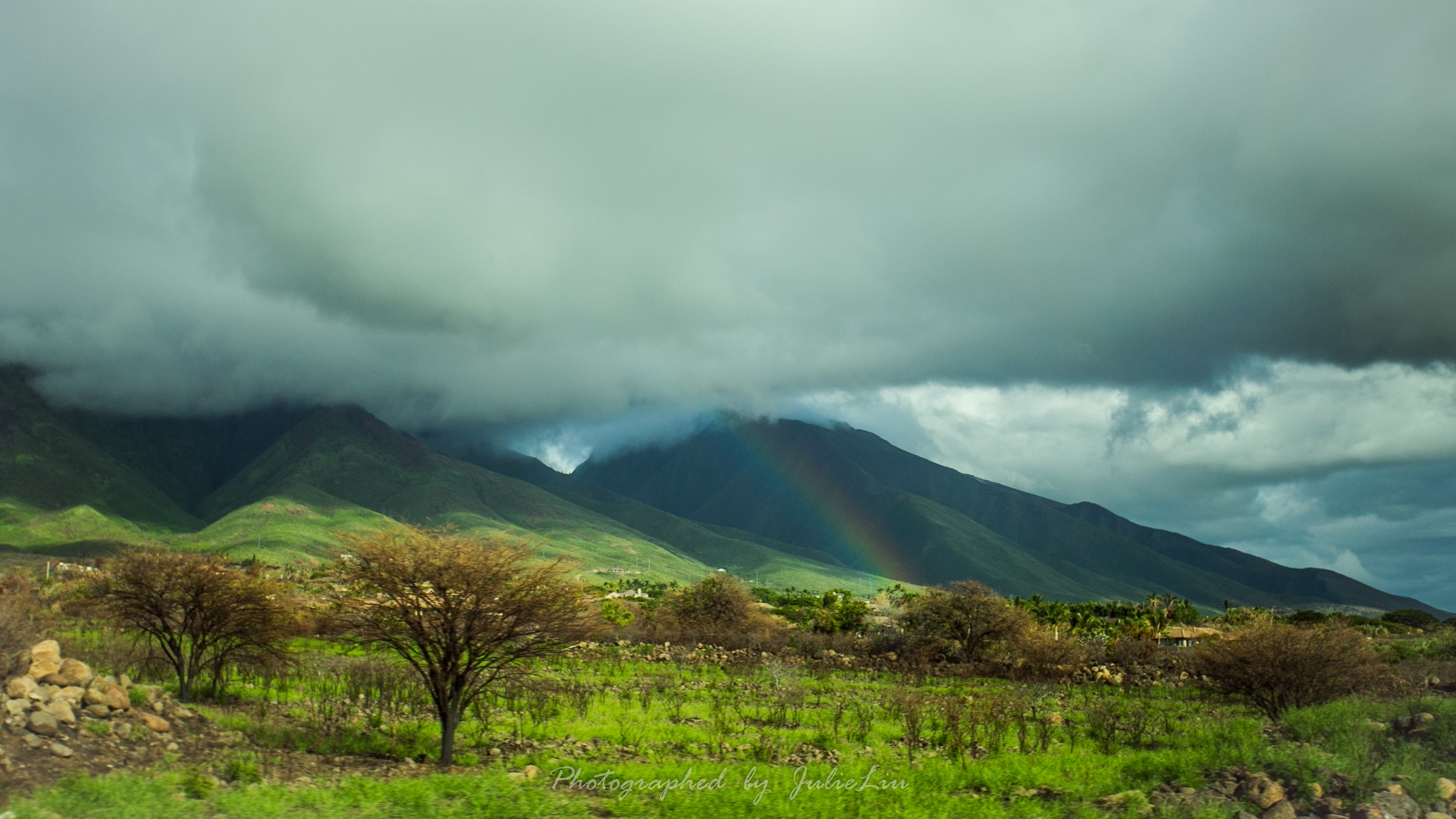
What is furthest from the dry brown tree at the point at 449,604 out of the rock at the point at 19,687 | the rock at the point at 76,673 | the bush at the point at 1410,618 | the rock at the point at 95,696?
the bush at the point at 1410,618

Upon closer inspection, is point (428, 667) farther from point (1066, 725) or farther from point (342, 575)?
point (1066, 725)

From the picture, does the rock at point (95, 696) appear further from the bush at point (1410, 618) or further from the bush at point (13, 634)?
the bush at point (1410, 618)

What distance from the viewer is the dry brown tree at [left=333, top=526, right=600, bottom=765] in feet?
58.6

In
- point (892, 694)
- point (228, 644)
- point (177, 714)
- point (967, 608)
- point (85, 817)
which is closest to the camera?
point (85, 817)

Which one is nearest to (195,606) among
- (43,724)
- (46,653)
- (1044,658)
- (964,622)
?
(46,653)

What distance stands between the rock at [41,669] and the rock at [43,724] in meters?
1.25

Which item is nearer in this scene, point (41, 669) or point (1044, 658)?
point (41, 669)

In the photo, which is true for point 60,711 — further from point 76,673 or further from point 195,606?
point 195,606

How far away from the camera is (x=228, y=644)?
82.8ft

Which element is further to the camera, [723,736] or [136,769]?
[723,736]

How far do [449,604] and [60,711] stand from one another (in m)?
7.13

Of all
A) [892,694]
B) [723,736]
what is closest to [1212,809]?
[723,736]

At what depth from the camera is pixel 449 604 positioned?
1794cm

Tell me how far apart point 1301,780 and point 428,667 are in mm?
17544
